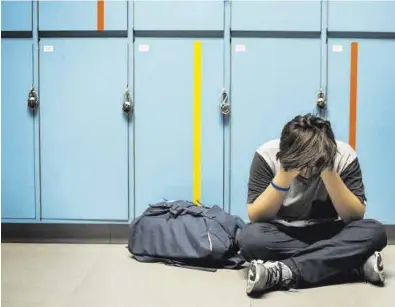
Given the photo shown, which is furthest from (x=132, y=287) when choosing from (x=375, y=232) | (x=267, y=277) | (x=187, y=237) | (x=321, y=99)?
(x=321, y=99)

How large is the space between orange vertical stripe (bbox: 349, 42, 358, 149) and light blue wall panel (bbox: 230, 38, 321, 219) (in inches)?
7.8

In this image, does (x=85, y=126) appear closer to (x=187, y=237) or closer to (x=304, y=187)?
(x=187, y=237)

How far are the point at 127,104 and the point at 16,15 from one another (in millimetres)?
848

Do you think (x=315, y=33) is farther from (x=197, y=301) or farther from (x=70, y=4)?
(x=197, y=301)

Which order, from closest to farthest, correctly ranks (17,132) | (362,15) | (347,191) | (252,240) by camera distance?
1. (347,191)
2. (252,240)
3. (362,15)
4. (17,132)

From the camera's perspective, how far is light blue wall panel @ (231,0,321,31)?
2883 mm

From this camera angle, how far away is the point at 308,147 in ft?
6.39

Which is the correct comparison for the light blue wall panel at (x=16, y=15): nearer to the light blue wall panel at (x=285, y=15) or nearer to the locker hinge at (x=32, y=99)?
the locker hinge at (x=32, y=99)

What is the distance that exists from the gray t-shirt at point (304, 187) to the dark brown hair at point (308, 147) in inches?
7.0

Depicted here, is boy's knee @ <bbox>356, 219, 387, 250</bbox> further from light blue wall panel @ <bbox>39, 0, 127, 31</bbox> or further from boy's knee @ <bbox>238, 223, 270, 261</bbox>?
light blue wall panel @ <bbox>39, 0, 127, 31</bbox>

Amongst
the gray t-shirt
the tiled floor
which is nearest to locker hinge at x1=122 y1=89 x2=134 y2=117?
the tiled floor

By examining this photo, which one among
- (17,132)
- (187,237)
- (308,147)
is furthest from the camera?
(17,132)

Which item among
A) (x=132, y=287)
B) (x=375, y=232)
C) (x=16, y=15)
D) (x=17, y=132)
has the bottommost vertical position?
(x=132, y=287)

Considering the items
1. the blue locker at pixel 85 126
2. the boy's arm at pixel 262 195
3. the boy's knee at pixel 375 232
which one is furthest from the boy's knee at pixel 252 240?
the blue locker at pixel 85 126
